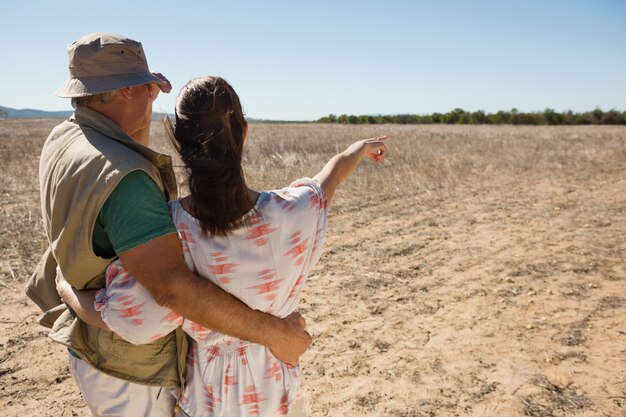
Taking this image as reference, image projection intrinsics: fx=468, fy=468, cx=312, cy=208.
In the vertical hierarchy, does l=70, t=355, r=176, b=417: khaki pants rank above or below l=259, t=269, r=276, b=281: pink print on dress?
below

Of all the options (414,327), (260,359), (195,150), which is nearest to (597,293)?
(414,327)

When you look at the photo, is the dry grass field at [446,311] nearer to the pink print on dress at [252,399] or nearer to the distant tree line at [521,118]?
the pink print on dress at [252,399]

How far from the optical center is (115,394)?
4.55 ft

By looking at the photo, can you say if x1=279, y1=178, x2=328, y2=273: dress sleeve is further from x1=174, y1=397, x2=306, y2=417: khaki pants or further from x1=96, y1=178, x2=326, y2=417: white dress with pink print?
x1=174, y1=397, x2=306, y2=417: khaki pants

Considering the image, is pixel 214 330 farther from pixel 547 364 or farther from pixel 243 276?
pixel 547 364

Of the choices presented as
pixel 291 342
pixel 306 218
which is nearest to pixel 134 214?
pixel 306 218

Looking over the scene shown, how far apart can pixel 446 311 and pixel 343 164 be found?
2757mm

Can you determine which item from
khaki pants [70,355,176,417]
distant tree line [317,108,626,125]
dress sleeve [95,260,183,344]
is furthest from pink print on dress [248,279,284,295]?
distant tree line [317,108,626,125]

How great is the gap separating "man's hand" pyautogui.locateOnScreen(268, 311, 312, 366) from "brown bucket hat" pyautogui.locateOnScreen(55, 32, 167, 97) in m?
0.83

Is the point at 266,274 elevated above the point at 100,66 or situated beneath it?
situated beneath

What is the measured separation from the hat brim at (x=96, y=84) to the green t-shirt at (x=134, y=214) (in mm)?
310

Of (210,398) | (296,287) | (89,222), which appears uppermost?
(89,222)

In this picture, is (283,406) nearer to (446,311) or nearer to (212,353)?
(212,353)

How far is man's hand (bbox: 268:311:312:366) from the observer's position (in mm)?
1380
